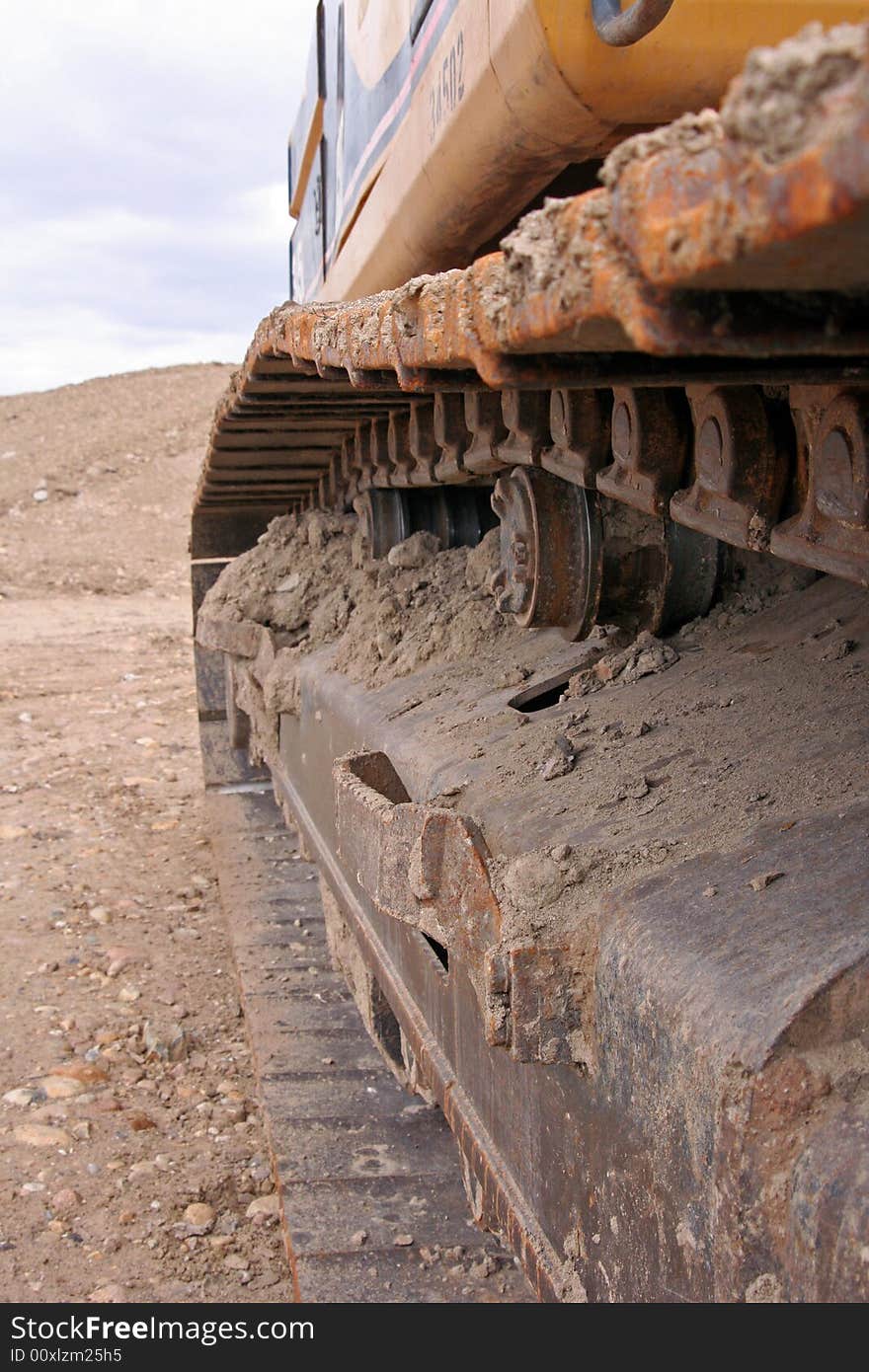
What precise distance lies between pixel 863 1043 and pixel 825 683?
0.75 meters

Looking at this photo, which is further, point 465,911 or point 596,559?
point 596,559

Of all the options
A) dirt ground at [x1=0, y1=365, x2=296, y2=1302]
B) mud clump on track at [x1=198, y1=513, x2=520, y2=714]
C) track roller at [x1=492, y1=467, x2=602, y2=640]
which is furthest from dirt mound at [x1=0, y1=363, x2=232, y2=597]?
track roller at [x1=492, y1=467, x2=602, y2=640]

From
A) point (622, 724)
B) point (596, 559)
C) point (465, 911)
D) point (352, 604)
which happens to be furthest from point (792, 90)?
point (352, 604)

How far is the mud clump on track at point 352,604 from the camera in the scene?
128 inches

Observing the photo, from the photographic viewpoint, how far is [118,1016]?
4.11 meters

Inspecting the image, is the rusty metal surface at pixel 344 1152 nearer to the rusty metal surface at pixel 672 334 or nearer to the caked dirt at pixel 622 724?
the caked dirt at pixel 622 724

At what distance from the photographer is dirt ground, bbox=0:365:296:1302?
111 inches

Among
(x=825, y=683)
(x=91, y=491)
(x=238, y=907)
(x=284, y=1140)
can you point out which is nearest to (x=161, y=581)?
(x=91, y=491)

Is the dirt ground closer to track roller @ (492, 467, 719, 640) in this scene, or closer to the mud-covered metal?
track roller @ (492, 467, 719, 640)

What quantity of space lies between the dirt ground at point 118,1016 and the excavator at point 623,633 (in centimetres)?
60

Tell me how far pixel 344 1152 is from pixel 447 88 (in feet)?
6.92

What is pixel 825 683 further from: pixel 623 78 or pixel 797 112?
pixel 797 112

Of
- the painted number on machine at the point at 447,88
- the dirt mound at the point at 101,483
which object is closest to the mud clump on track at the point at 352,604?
the painted number on machine at the point at 447,88

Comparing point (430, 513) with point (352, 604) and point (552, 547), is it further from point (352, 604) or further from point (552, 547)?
point (552, 547)
